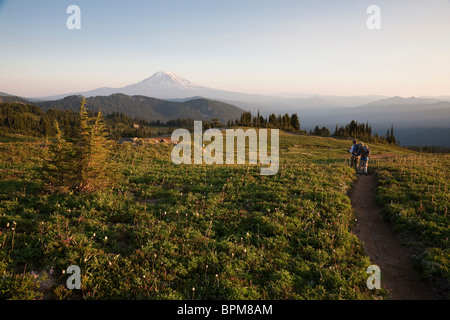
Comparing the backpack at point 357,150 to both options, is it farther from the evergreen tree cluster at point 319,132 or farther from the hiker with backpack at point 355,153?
the evergreen tree cluster at point 319,132

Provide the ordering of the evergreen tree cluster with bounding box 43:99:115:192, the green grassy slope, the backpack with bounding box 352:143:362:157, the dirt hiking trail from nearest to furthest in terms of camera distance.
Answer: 1. the green grassy slope
2. the dirt hiking trail
3. the evergreen tree cluster with bounding box 43:99:115:192
4. the backpack with bounding box 352:143:362:157

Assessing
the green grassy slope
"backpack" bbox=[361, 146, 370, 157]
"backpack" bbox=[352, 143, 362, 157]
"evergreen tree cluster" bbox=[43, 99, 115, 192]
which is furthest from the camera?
"backpack" bbox=[352, 143, 362, 157]

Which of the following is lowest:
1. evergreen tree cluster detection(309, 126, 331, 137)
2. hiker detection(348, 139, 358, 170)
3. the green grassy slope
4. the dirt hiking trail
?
the dirt hiking trail

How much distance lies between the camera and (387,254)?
9227 millimetres

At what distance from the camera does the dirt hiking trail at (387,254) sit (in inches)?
288

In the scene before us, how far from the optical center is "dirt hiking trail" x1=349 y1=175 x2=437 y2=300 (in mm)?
7312

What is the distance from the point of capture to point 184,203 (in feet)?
37.8

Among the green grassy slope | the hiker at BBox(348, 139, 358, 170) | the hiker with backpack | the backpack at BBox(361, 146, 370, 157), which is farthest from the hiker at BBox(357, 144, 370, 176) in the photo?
the green grassy slope

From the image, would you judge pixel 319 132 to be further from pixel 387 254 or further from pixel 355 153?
pixel 387 254

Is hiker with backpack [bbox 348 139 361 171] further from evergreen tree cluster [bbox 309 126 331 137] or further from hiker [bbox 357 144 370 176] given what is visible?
evergreen tree cluster [bbox 309 126 331 137]

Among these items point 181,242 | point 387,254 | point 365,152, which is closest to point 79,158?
point 181,242

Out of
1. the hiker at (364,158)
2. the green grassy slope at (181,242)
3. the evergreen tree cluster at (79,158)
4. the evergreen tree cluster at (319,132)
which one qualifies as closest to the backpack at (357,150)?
the hiker at (364,158)

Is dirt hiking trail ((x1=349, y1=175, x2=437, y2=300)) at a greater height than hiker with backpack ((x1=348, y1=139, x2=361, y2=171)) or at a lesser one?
lesser
